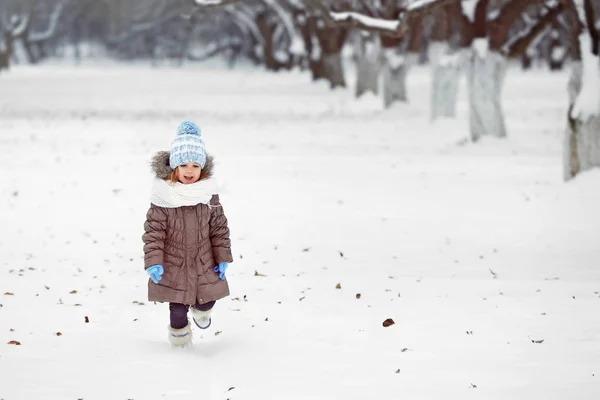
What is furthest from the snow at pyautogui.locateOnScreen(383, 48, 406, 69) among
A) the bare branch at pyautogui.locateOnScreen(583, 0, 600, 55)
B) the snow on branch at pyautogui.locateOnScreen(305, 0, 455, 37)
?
the bare branch at pyautogui.locateOnScreen(583, 0, 600, 55)

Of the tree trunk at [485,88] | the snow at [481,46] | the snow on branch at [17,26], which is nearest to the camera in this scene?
the snow at [481,46]

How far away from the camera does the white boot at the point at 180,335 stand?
6152 mm

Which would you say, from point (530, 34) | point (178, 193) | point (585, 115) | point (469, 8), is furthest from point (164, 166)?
point (469, 8)

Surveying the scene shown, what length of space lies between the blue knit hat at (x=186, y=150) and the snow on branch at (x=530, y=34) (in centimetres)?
1216

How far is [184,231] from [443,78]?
57.7ft

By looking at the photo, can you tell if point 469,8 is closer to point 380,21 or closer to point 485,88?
point 485,88

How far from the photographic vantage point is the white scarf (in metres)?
5.94

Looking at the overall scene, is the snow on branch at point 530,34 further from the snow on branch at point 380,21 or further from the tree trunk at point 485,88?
the snow on branch at point 380,21

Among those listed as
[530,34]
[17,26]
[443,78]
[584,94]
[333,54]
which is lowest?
[17,26]

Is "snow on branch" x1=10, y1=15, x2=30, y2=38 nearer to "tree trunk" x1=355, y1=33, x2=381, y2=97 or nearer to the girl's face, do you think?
"tree trunk" x1=355, y1=33, x2=381, y2=97

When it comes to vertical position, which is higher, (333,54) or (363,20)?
(363,20)

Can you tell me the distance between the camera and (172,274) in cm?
599

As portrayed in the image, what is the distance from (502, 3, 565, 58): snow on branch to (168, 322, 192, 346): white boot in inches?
483

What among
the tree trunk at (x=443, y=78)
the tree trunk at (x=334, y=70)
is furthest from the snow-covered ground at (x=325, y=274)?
the tree trunk at (x=334, y=70)
